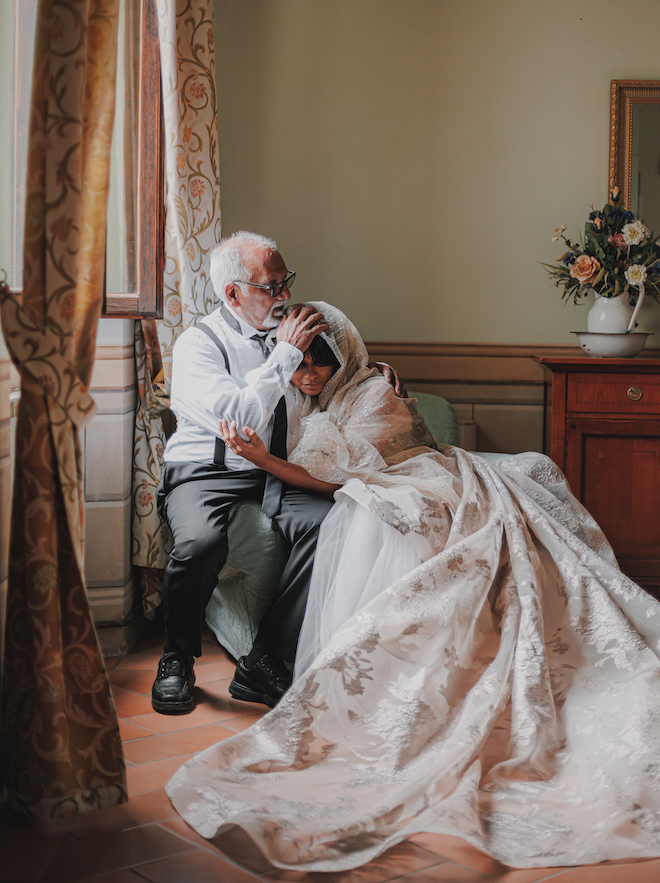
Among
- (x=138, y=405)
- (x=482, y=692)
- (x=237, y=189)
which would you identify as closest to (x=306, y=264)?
(x=237, y=189)

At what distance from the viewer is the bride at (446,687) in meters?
1.51

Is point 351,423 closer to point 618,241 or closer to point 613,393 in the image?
point 613,393

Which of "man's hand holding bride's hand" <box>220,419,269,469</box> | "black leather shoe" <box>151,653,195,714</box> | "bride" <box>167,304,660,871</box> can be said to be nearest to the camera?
"bride" <box>167,304,660,871</box>

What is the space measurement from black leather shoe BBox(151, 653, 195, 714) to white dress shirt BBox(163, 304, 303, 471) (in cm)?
60

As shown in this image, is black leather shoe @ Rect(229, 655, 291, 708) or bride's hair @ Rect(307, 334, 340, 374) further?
bride's hair @ Rect(307, 334, 340, 374)

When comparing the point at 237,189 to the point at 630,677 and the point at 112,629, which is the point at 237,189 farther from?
the point at 630,677

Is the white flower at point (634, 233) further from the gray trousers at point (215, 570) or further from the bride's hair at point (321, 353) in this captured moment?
the gray trousers at point (215, 570)

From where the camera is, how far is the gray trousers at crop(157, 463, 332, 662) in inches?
87.7

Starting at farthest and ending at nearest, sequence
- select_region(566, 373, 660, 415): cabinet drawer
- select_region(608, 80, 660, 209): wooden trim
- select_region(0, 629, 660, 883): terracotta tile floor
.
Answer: select_region(608, 80, 660, 209): wooden trim
select_region(566, 373, 660, 415): cabinet drawer
select_region(0, 629, 660, 883): terracotta tile floor

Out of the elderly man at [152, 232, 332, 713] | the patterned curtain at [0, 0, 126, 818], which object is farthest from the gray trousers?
the patterned curtain at [0, 0, 126, 818]

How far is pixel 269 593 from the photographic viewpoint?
7.73ft

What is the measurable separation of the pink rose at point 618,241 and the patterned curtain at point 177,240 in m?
1.49

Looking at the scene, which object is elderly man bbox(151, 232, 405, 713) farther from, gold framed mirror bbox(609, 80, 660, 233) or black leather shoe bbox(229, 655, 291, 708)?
gold framed mirror bbox(609, 80, 660, 233)

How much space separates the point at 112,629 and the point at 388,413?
113cm
